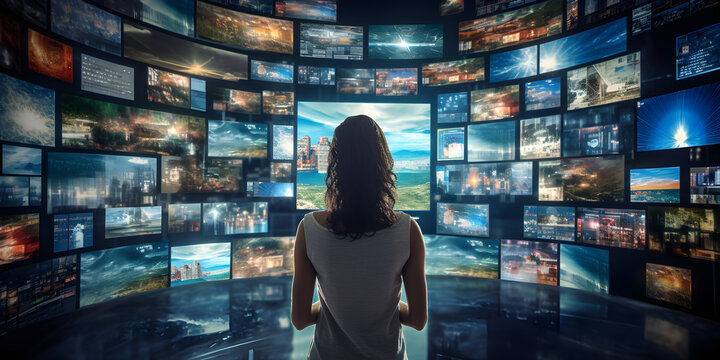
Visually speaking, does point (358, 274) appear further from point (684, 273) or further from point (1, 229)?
point (684, 273)

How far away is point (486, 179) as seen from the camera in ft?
11.0

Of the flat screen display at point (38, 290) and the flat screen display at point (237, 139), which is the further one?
the flat screen display at point (237, 139)

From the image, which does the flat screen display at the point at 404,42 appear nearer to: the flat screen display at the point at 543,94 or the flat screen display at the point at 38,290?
the flat screen display at the point at 543,94

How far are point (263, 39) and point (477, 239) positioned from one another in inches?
142

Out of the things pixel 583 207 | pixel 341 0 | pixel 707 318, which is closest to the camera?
pixel 707 318

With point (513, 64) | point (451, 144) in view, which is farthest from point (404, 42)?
point (451, 144)

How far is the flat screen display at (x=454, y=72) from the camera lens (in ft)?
11.2

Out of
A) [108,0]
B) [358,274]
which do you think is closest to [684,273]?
[358,274]

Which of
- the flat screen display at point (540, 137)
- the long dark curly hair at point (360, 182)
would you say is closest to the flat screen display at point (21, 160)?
the long dark curly hair at point (360, 182)

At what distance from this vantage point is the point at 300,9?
352cm

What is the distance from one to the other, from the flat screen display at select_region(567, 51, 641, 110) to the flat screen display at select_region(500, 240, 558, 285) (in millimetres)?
1553

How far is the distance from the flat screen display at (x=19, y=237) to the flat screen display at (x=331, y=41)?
299cm

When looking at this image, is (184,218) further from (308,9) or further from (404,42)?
(404,42)

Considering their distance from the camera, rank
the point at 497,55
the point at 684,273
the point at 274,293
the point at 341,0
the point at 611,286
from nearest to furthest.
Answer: the point at 684,273
the point at 274,293
the point at 611,286
the point at 497,55
the point at 341,0
